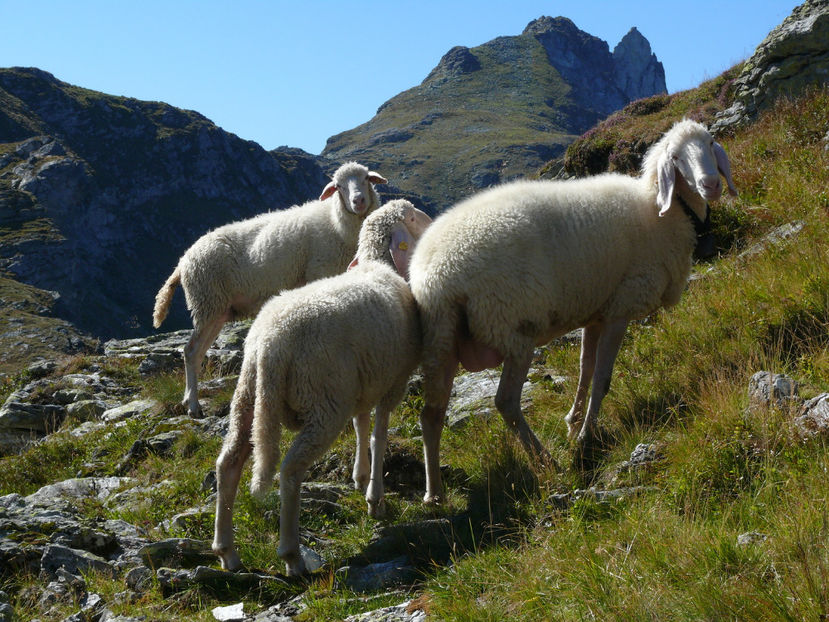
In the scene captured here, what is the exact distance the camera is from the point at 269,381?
4.78 m

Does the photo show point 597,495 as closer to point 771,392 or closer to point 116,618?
point 771,392

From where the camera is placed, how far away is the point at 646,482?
181 inches

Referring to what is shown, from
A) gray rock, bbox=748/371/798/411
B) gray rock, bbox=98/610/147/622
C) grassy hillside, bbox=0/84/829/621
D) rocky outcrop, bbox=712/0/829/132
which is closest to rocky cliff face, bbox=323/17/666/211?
rocky outcrop, bbox=712/0/829/132

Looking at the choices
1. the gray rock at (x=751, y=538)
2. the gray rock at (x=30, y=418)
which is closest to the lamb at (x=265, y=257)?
the gray rock at (x=30, y=418)

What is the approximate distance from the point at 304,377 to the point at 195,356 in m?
5.37

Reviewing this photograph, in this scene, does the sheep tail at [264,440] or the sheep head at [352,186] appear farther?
the sheep head at [352,186]

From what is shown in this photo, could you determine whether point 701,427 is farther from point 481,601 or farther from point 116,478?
point 116,478

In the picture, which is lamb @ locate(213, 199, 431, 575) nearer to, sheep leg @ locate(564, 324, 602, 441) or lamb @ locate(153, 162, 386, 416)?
sheep leg @ locate(564, 324, 602, 441)

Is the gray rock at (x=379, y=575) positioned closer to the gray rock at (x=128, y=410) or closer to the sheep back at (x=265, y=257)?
the sheep back at (x=265, y=257)

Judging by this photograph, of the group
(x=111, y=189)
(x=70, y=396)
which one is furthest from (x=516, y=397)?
(x=111, y=189)

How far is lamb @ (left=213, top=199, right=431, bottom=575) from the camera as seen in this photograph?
187 inches

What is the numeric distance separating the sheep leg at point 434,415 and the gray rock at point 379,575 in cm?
93

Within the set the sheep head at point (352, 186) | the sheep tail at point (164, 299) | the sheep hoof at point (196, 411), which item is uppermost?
the sheep head at point (352, 186)

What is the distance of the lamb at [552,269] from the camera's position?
5.42 metres
